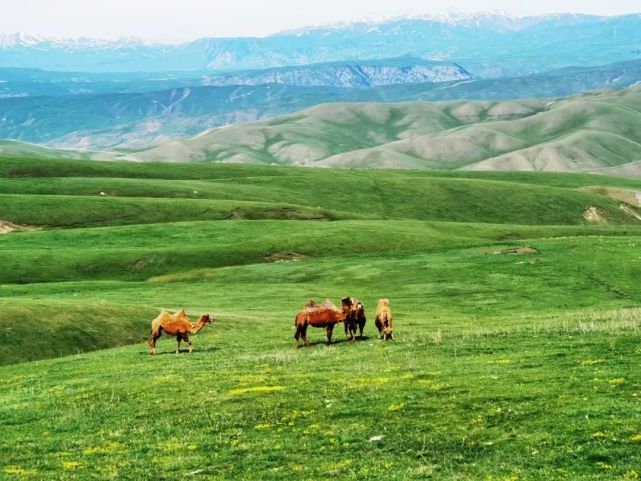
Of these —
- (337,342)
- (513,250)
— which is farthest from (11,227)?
(337,342)

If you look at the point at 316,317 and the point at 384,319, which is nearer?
the point at 316,317

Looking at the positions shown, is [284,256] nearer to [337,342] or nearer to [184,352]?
[184,352]

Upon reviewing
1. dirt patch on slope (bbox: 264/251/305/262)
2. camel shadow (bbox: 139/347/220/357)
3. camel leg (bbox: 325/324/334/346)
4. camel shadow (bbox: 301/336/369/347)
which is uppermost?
dirt patch on slope (bbox: 264/251/305/262)

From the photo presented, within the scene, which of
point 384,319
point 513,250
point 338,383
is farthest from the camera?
point 513,250

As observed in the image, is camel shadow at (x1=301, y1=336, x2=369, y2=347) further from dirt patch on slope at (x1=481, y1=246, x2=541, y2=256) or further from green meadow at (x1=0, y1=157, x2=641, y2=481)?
dirt patch on slope at (x1=481, y1=246, x2=541, y2=256)

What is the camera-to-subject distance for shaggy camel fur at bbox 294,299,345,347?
4144 centimetres

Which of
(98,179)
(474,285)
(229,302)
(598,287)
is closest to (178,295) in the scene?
(229,302)

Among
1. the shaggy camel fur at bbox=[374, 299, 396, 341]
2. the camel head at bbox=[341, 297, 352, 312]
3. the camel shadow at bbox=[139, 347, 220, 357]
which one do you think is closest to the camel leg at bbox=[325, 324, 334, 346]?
the camel head at bbox=[341, 297, 352, 312]

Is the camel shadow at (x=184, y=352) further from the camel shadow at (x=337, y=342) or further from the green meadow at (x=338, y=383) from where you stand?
the camel shadow at (x=337, y=342)

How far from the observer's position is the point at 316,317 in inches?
1645

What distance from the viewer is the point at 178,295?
83188mm

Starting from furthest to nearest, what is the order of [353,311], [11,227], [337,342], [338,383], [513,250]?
[11,227], [513,250], [337,342], [353,311], [338,383]

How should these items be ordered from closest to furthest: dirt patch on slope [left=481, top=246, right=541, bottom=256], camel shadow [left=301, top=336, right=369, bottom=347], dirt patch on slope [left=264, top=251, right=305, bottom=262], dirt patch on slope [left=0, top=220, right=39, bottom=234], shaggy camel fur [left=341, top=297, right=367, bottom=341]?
shaggy camel fur [left=341, top=297, right=367, bottom=341] → camel shadow [left=301, top=336, right=369, bottom=347] → dirt patch on slope [left=481, top=246, right=541, bottom=256] → dirt patch on slope [left=264, top=251, right=305, bottom=262] → dirt patch on slope [left=0, top=220, right=39, bottom=234]

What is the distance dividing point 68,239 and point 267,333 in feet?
277
